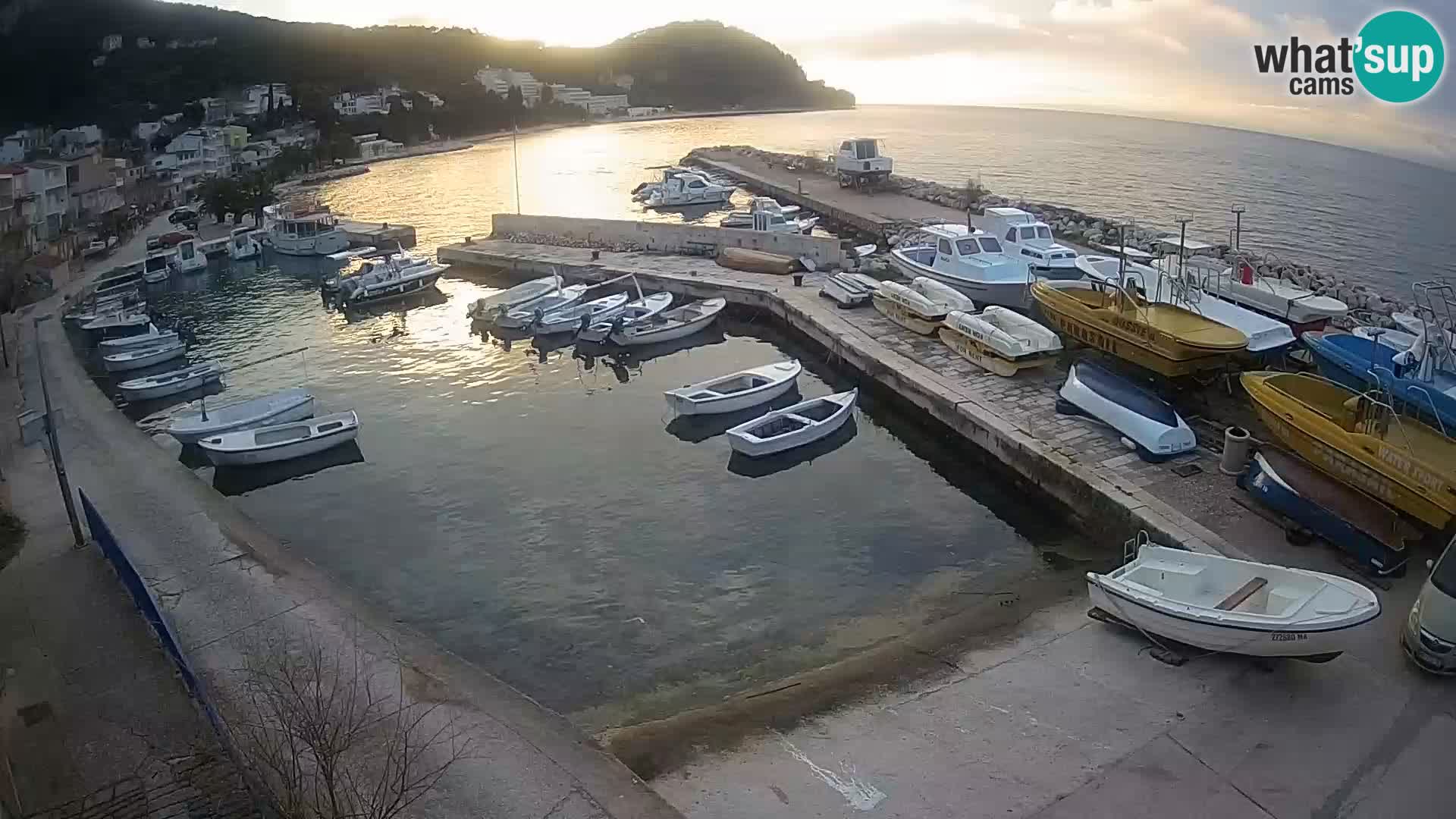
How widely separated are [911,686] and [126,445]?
15278 millimetres

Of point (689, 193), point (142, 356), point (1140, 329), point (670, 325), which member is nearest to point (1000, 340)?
point (1140, 329)

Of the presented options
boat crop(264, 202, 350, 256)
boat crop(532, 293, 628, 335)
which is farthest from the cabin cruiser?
boat crop(264, 202, 350, 256)

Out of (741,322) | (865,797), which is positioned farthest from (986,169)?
(865,797)

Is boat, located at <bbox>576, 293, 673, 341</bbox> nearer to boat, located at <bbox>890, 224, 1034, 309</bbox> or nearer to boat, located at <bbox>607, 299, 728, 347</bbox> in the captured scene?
boat, located at <bbox>607, 299, 728, 347</bbox>

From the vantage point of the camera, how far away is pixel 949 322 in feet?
66.7

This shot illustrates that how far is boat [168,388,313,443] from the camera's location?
18500 mm

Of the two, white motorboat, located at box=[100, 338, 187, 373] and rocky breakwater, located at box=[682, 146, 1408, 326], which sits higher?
rocky breakwater, located at box=[682, 146, 1408, 326]

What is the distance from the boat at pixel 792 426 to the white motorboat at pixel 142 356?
1555 cm

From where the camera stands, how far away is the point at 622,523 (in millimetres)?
15266

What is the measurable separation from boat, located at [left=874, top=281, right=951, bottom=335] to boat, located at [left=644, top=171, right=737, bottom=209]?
2600 centimetres

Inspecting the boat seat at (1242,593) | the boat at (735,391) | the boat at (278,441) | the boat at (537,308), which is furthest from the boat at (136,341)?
the boat seat at (1242,593)

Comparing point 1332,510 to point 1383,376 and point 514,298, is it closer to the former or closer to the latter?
point 1383,376

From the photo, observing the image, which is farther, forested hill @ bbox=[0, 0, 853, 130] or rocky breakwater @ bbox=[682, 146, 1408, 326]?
forested hill @ bbox=[0, 0, 853, 130]

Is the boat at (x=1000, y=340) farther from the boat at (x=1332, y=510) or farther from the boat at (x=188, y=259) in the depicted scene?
the boat at (x=188, y=259)
